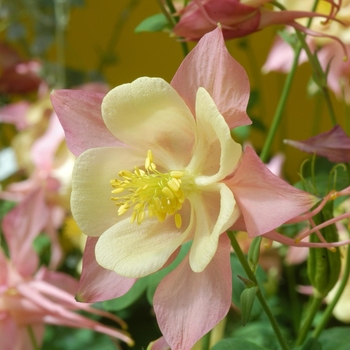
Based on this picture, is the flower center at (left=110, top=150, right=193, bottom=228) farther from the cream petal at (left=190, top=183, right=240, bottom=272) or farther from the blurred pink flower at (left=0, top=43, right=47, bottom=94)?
the blurred pink flower at (left=0, top=43, right=47, bottom=94)

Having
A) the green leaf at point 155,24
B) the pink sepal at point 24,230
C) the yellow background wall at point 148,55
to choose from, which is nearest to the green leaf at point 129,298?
the pink sepal at point 24,230

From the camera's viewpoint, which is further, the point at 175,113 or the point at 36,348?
the point at 36,348

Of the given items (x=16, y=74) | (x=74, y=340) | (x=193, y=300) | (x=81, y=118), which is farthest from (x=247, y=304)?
(x=16, y=74)

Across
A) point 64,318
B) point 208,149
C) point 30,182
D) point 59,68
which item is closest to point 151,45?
point 59,68

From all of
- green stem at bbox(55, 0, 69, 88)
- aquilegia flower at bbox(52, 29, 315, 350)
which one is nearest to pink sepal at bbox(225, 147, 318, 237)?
aquilegia flower at bbox(52, 29, 315, 350)

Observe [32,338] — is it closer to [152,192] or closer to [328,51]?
[152,192]

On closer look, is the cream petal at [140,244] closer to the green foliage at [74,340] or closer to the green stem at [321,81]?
the green stem at [321,81]

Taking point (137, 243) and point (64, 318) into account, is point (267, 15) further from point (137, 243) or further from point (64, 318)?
point (64, 318)

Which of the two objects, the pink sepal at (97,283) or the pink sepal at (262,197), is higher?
the pink sepal at (262,197)
